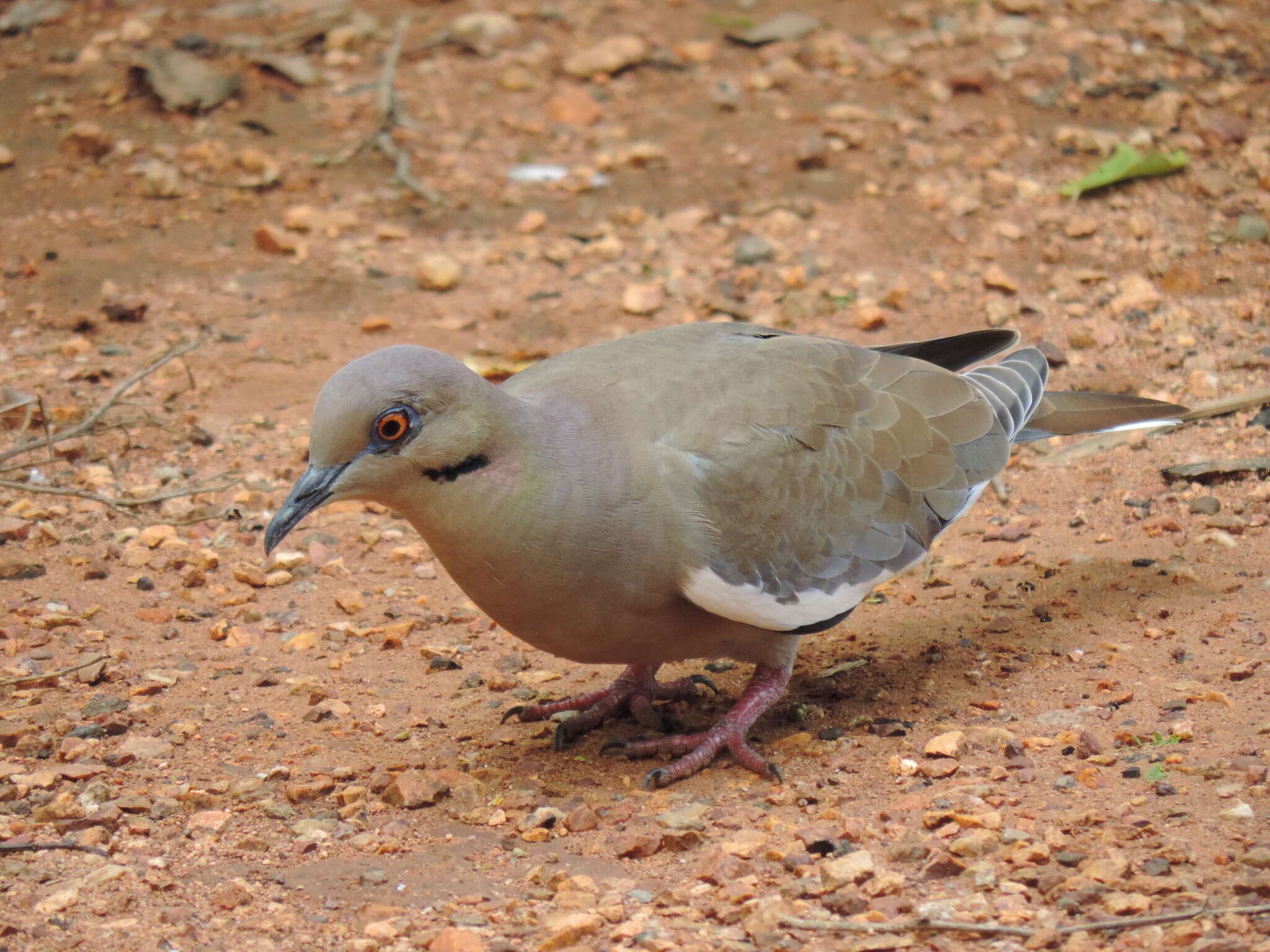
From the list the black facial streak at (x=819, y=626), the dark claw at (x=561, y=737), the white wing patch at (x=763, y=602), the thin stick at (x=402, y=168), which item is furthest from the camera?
the thin stick at (x=402, y=168)

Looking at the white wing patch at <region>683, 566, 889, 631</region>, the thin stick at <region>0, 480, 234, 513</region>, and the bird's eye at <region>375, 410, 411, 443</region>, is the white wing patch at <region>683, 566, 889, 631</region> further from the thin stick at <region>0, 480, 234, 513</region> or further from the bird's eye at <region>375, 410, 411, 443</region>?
the thin stick at <region>0, 480, 234, 513</region>

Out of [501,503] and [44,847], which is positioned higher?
[501,503]

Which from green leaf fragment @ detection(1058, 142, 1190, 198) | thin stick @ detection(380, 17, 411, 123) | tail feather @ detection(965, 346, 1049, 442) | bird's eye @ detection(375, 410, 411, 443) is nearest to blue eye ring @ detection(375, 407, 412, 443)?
bird's eye @ detection(375, 410, 411, 443)

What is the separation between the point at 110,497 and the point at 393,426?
241 centimetres

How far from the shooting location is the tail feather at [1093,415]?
5.21 meters

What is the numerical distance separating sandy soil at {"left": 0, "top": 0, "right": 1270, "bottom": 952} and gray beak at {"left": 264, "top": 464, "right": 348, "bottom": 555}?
31.6 inches

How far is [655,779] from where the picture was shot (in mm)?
4145

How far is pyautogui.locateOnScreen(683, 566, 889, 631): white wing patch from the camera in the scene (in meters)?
3.95

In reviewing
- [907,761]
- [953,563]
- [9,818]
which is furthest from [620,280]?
[9,818]

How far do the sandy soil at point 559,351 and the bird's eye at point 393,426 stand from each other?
1.04 metres

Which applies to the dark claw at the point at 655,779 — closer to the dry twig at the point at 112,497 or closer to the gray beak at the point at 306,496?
the gray beak at the point at 306,496

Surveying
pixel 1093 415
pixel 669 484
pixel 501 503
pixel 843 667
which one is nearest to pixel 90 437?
pixel 501 503

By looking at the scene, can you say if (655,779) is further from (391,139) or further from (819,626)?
(391,139)

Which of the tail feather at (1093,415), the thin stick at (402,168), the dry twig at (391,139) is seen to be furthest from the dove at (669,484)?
the dry twig at (391,139)
